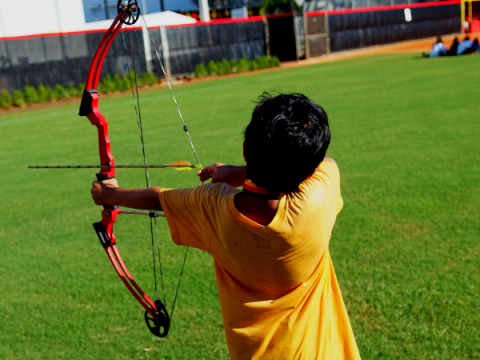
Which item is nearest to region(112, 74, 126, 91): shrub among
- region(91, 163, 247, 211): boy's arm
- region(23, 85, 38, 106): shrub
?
region(23, 85, 38, 106): shrub

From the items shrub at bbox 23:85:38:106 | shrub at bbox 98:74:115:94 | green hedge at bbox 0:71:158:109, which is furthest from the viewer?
shrub at bbox 98:74:115:94

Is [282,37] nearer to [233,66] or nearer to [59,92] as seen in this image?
[233,66]

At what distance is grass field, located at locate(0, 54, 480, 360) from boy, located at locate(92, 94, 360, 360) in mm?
613

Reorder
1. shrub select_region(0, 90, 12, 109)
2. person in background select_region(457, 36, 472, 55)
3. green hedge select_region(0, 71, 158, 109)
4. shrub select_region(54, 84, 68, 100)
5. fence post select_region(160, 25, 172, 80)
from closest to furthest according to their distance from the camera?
1. shrub select_region(0, 90, 12, 109)
2. green hedge select_region(0, 71, 158, 109)
3. shrub select_region(54, 84, 68, 100)
4. person in background select_region(457, 36, 472, 55)
5. fence post select_region(160, 25, 172, 80)

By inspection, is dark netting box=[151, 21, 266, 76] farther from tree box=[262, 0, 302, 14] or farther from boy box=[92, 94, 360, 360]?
boy box=[92, 94, 360, 360]

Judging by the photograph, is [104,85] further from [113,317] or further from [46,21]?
[113,317]

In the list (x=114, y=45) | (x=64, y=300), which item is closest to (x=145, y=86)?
(x=114, y=45)

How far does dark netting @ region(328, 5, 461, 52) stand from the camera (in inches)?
1357

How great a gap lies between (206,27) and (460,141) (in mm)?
21506

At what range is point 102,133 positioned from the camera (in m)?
3.06

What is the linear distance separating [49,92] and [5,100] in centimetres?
174

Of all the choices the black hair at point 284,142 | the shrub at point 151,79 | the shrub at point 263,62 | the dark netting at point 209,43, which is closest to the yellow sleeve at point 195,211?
the black hair at point 284,142

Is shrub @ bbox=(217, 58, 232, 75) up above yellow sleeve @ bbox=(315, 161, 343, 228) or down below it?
below

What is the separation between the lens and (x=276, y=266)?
1.79 m
